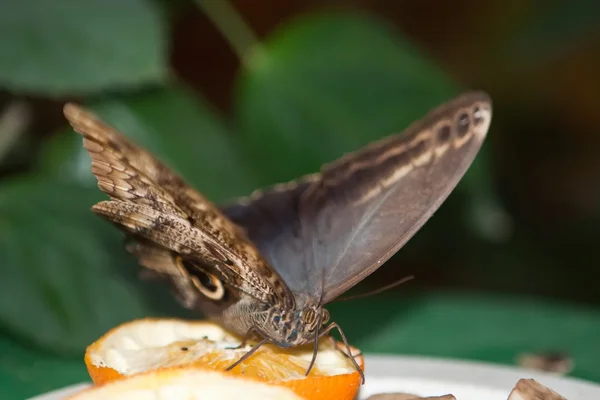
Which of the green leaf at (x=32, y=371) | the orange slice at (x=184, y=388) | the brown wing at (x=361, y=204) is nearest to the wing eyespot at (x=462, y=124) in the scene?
the brown wing at (x=361, y=204)

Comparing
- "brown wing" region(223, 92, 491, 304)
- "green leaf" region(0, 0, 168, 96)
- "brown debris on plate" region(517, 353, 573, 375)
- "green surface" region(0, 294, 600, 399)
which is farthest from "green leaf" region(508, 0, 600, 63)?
"brown wing" region(223, 92, 491, 304)

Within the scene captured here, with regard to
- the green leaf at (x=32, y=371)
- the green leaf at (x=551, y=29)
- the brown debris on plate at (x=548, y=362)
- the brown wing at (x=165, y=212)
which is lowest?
the brown debris on plate at (x=548, y=362)

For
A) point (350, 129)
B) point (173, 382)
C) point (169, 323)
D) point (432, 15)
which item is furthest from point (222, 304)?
point (432, 15)

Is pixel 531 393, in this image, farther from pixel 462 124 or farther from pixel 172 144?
pixel 172 144

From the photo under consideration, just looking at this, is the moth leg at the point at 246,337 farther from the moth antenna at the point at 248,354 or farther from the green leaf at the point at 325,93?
the green leaf at the point at 325,93

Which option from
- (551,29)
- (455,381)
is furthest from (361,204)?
(551,29)
